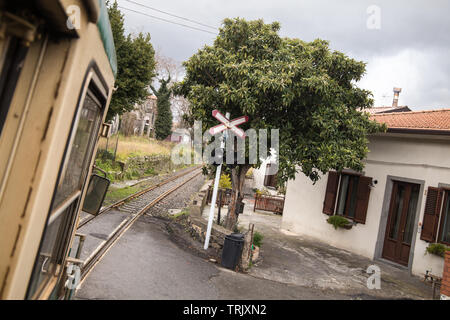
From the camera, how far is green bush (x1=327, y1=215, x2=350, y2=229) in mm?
12031

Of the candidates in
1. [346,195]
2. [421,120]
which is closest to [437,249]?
[346,195]

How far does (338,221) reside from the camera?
12.1 meters

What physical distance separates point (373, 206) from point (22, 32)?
1196 centimetres

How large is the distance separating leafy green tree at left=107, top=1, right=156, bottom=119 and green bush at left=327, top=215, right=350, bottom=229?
10624 millimetres

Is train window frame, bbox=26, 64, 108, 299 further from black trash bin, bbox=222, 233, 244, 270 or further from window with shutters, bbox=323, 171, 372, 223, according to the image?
window with shutters, bbox=323, 171, 372, 223

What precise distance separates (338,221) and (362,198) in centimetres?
119

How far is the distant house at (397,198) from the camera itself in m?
9.77

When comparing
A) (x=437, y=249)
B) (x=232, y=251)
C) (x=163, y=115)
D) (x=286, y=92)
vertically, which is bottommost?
(x=232, y=251)

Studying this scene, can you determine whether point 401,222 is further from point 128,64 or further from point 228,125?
point 128,64

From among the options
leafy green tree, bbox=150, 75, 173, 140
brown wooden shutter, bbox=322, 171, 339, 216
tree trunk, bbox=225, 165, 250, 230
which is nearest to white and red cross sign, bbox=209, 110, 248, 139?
tree trunk, bbox=225, 165, 250, 230

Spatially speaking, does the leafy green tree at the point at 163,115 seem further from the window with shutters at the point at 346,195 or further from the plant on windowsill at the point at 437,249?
the plant on windowsill at the point at 437,249

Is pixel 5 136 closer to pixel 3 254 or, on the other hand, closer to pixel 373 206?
pixel 3 254

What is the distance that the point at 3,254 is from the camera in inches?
53.1

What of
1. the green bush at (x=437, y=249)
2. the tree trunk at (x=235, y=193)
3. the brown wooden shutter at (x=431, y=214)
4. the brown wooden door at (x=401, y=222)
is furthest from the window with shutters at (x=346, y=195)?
the tree trunk at (x=235, y=193)
